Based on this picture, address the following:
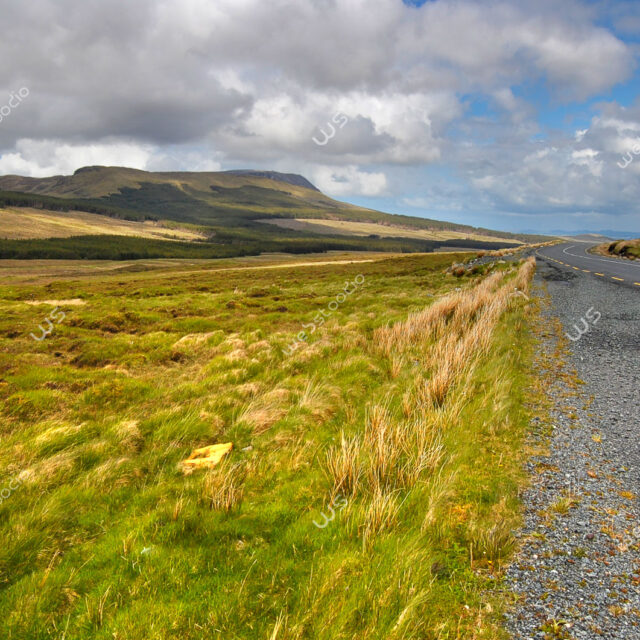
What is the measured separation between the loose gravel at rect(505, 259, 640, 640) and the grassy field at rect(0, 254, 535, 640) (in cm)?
30

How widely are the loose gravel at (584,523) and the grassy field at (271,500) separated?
0.30 meters

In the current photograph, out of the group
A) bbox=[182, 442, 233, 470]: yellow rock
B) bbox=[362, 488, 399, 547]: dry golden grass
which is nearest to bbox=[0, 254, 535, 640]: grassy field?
bbox=[362, 488, 399, 547]: dry golden grass

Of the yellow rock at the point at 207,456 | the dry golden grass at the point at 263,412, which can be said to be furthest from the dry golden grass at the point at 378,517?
the dry golden grass at the point at 263,412

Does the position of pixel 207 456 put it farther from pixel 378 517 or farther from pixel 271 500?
pixel 378 517

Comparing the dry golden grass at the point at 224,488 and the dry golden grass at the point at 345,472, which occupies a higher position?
the dry golden grass at the point at 345,472

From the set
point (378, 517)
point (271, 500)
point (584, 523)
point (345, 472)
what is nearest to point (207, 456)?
point (271, 500)

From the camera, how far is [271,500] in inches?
224

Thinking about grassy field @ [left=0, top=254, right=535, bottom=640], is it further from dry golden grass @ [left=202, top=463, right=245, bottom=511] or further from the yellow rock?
the yellow rock

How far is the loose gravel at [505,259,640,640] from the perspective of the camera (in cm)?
345

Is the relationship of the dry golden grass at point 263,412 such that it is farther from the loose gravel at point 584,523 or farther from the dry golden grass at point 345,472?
the loose gravel at point 584,523

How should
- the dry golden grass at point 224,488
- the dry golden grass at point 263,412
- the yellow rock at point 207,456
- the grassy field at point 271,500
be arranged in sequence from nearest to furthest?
the grassy field at point 271,500 → the dry golden grass at point 224,488 → the yellow rock at point 207,456 → the dry golden grass at point 263,412

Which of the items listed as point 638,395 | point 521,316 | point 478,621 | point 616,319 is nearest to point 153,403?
point 478,621

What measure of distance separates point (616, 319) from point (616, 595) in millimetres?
14975

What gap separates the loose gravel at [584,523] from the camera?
136 inches
